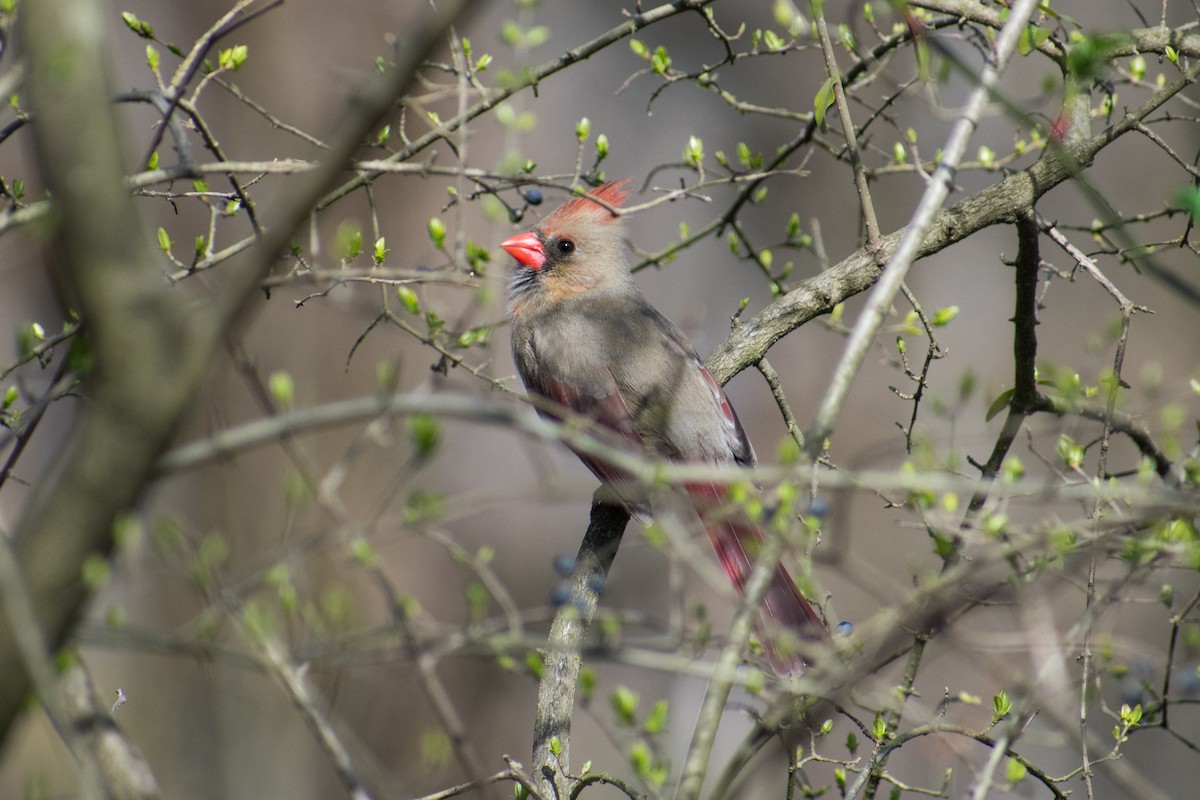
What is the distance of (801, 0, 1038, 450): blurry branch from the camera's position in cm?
172

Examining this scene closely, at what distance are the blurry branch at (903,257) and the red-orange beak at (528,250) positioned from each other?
2898mm

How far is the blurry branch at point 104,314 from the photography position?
142cm

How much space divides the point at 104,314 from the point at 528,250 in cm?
332

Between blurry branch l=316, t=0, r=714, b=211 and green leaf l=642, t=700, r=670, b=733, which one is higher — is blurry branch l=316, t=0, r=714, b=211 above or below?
above

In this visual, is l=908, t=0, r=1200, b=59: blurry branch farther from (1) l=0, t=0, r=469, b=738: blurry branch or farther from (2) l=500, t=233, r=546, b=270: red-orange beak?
(2) l=500, t=233, r=546, b=270: red-orange beak

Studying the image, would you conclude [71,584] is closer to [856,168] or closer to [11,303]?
[856,168]

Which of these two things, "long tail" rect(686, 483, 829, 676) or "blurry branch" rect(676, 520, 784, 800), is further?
"long tail" rect(686, 483, 829, 676)

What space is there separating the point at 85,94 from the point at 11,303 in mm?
6656

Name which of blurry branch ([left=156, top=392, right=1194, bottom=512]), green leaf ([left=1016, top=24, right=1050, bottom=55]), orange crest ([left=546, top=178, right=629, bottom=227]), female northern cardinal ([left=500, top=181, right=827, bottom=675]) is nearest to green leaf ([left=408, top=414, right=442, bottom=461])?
blurry branch ([left=156, top=392, right=1194, bottom=512])

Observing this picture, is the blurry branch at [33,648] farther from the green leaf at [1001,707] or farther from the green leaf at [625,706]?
the green leaf at [1001,707]

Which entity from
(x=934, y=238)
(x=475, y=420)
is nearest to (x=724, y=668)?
(x=475, y=420)

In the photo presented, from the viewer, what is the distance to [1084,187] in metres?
1.78

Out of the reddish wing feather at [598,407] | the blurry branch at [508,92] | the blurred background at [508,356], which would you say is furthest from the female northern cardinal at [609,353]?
the blurred background at [508,356]

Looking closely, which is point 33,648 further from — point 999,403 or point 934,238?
point 934,238
